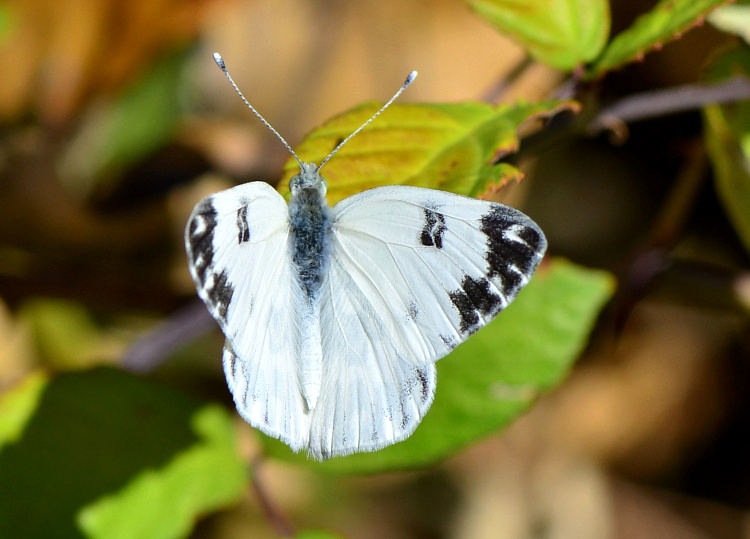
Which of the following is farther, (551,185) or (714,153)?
(551,185)

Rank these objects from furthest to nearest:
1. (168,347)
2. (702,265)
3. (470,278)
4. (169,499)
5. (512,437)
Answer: (512,437), (702,265), (168,347), (169,499), (470,278)

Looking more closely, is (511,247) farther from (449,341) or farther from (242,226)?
(242,226)

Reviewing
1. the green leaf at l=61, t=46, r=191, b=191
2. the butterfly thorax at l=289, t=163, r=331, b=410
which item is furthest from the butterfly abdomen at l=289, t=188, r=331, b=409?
the green leaf at l=61, t=46, r=191, b=191

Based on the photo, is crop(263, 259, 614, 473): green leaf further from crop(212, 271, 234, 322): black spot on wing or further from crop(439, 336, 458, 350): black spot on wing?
crop(212, 271, 234, 322): black spot on wing

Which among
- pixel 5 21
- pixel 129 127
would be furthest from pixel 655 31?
pixel 5 21

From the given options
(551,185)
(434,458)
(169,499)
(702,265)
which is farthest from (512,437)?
(169,499)

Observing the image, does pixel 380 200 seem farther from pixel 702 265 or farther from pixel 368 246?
pixel 702 265
